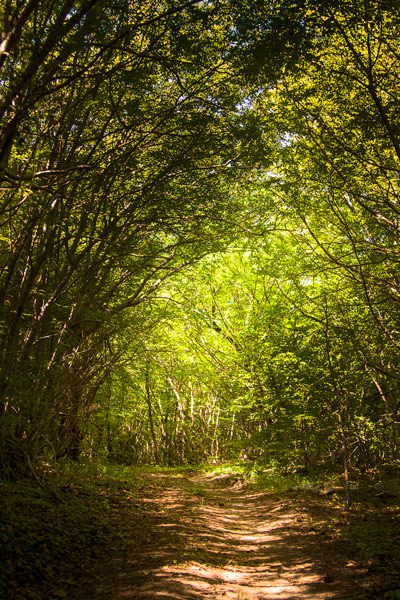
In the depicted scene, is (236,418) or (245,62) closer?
(245,62)

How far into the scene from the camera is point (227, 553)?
454 cm

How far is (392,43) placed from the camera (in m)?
5.27

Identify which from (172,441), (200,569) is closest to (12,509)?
(200,569)

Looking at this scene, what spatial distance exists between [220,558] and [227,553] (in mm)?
283

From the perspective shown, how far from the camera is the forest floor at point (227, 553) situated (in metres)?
3.15

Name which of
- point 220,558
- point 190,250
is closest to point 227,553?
point 220,558

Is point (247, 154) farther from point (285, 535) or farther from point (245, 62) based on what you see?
point (285, 535)

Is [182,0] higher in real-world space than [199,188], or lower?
higher

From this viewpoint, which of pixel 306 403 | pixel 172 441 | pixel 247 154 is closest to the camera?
pixel 247 154

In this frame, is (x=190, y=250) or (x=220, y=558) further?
(x=190, y=250)

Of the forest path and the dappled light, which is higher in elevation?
the dappled light

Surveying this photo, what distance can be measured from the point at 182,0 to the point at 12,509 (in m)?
5.56

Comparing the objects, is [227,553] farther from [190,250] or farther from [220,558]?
[190,250]

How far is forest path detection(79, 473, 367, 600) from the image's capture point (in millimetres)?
3215
